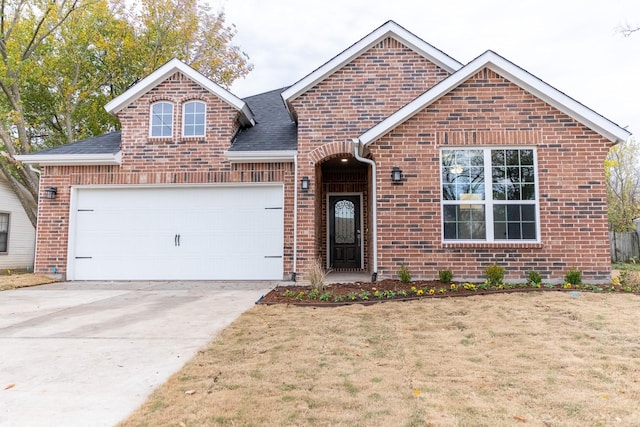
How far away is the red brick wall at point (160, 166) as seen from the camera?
362 inches

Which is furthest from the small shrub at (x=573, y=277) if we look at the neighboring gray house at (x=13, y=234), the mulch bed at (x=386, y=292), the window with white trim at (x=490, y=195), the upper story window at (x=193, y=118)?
the neighboring gray house at (x=13, y=234)

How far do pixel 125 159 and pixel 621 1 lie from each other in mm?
14117

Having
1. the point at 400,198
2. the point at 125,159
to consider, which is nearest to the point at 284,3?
the point at 125,159

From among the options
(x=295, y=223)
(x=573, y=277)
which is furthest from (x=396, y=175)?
(x=573, y=277)

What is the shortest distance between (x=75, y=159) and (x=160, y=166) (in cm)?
204

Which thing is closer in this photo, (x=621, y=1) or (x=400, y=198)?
(x=400, y=198)

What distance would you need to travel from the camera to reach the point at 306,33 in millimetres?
16844

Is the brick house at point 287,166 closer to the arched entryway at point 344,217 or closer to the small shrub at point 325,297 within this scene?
the arched entryway at point 344,217

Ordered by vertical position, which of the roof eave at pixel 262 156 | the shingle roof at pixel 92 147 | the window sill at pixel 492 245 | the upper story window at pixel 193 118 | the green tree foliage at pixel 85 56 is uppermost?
the green tree foliage at pixel 85 56

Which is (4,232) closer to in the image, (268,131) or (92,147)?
(92,147)

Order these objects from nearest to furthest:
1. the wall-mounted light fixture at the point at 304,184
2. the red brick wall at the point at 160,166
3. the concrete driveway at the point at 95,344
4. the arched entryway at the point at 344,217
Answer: the concrete driveway at the point at 95,344
the wall-mounted light fixture at the point at 304,184
the red brick wall at the point at 160,166
the arched entryway at the point at 344,217

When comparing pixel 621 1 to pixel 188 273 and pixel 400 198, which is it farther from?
pixel 188 273

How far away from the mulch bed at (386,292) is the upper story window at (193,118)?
4792 mm

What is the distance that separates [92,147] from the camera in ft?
32.3
